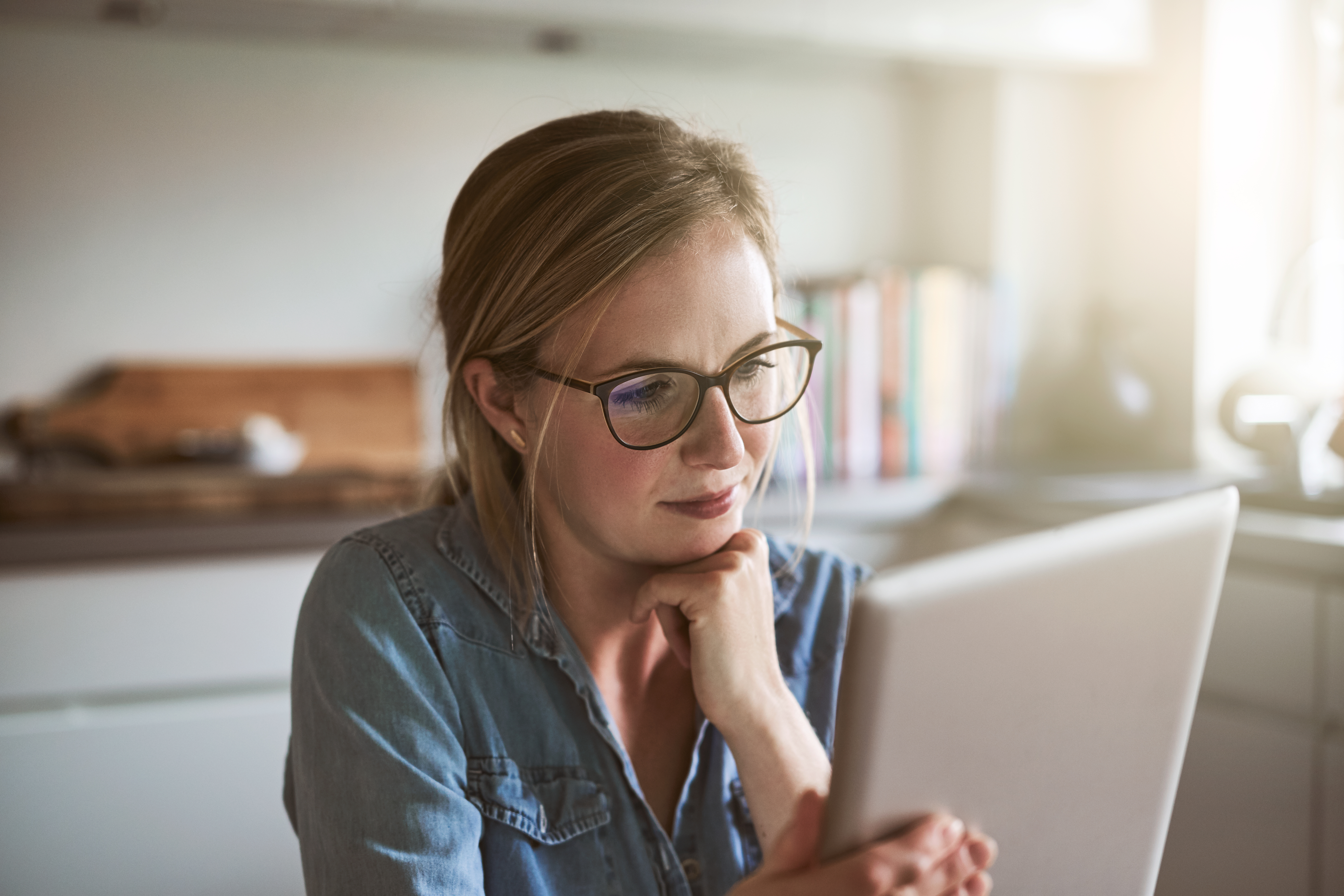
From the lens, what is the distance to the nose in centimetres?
81

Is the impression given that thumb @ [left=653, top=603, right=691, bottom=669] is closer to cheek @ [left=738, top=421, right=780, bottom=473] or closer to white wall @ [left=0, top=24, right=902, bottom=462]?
cheek @ [left=738, top=421, right=780, bottom=473]

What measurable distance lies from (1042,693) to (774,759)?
263 millimetres

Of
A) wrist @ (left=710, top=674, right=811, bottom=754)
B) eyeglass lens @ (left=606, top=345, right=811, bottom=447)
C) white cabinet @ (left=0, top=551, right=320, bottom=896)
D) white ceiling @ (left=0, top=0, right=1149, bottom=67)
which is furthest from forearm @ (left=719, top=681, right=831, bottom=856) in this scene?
white ceiling @ (left=0, top=0, right=1149, bottom=67)

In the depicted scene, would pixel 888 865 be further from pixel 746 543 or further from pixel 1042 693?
pixel 746 543

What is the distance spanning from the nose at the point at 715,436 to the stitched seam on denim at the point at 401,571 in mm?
237

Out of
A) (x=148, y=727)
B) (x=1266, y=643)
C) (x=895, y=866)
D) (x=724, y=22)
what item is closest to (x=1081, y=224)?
(x=724, y=22)

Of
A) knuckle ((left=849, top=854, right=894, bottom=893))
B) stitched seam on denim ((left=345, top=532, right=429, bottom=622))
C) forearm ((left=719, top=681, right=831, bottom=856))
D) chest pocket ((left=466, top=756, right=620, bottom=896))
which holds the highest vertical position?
stitched seam on denim ((left=345, top=532, right=429, bottom=622))

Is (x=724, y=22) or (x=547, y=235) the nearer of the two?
(x=547, y=235)

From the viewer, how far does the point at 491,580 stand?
891 millimetres

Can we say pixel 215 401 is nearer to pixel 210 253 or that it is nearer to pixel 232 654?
pixel 210 253

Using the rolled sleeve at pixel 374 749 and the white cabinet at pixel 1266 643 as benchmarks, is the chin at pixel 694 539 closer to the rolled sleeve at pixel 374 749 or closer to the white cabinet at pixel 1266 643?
the rolled sleeve at pixel 374 749

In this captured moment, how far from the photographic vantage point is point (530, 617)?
2.92ft

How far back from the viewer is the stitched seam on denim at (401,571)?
2.74 feet

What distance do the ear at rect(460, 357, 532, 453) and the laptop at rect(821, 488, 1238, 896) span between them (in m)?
0.47
